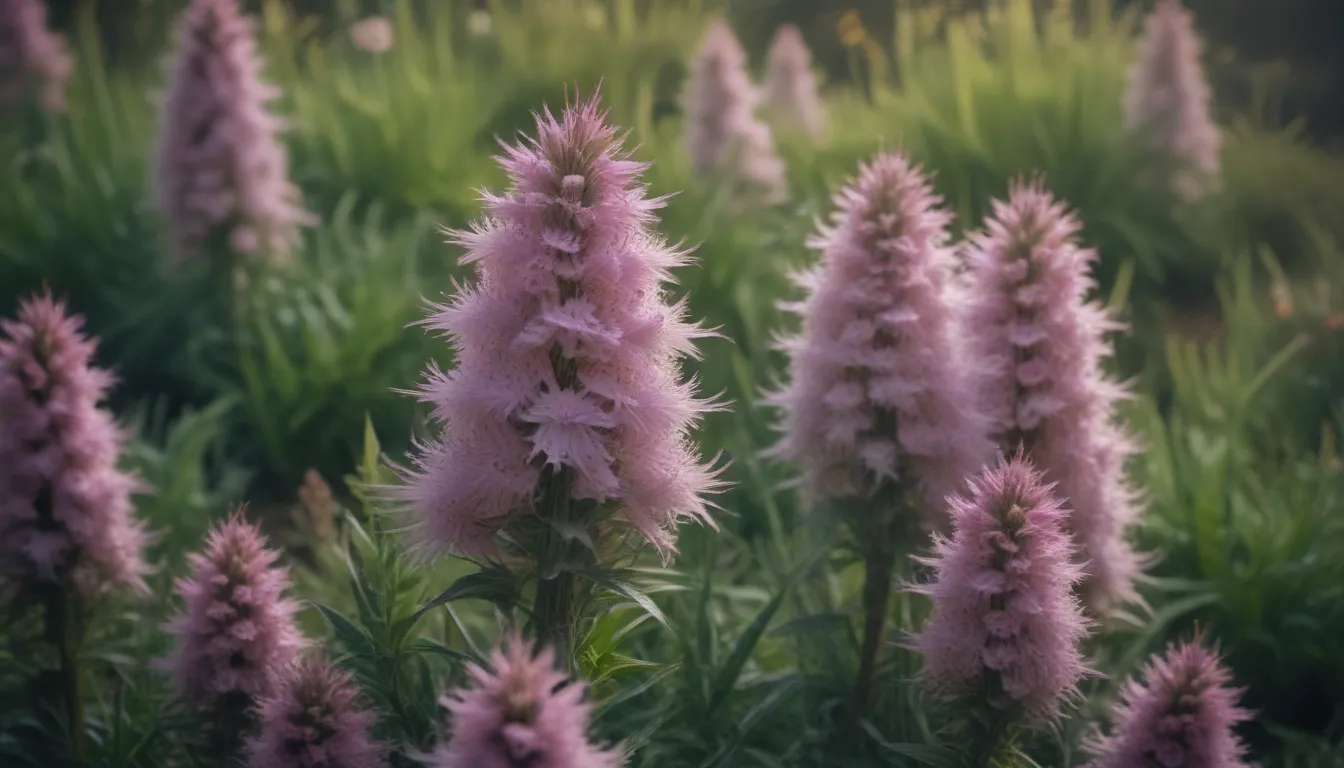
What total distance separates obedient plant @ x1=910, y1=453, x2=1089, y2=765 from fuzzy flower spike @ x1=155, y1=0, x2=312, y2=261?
3362 millimetres

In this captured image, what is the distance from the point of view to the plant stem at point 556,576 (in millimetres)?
2033

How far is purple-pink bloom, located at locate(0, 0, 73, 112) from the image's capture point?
659cm

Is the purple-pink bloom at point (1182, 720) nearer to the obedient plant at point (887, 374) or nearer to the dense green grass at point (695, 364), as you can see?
the dense green grass at point (695, 364)

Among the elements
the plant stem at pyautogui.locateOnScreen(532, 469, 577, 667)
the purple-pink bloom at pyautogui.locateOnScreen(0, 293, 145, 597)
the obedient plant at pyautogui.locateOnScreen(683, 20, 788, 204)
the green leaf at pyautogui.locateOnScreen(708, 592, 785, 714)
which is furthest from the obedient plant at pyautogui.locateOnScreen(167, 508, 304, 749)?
the obedient plant at pyautogui.locateOnScreen(683, 20, 788, 204)

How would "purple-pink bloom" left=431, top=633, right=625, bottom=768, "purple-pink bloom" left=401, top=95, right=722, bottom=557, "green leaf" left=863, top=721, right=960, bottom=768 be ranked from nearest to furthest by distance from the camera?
"purple-pink bloom" left=431, top=633, right=625, bottom=768 < "purple-pink bloom" left=401, top=95, right=722, bottom=557 < "green leaf" left=863, top=721, right=960, bottom=768

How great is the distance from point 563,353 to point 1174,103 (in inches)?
173

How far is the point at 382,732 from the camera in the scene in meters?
2.44

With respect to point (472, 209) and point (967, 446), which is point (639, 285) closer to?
point (967, 446)

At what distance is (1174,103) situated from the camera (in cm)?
544

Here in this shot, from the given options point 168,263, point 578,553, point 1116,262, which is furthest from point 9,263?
point 1116,262

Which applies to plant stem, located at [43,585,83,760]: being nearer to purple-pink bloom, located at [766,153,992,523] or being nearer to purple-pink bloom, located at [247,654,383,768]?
purple-pink bloom, located at [247,654,383,768]

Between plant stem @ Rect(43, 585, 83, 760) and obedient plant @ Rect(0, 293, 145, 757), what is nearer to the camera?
obedient plant @ Rect(0, 293, 145, 757)

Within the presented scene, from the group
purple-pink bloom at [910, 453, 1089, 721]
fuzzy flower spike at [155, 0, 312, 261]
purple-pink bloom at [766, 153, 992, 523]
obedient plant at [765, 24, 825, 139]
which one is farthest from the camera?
obedient plant at [765, 24, 825, 139]

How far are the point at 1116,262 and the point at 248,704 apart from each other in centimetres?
416
